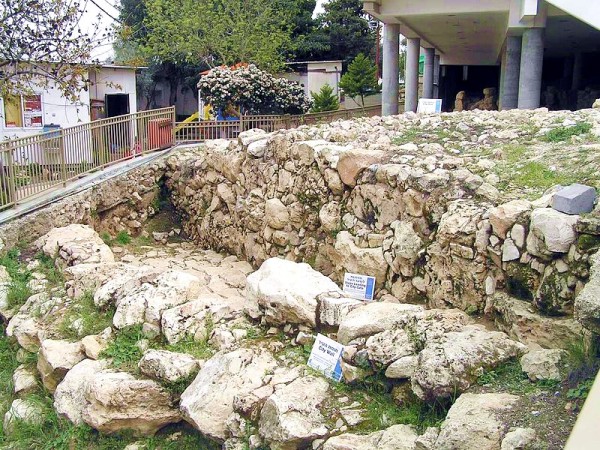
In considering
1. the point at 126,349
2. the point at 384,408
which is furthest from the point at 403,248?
the point at 126,349

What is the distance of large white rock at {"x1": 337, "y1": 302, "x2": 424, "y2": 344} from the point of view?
5.37 m

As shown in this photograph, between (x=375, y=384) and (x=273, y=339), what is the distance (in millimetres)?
1332

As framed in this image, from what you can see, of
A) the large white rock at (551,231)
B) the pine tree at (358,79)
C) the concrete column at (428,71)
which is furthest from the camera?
the pine tree at (358,79)

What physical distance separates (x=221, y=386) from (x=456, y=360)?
2.03 metres

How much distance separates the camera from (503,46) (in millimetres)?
20453

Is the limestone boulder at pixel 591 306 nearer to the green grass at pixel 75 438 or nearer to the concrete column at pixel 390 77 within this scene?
the green grass at pixel 75 438

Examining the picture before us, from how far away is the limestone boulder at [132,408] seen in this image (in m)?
5.90

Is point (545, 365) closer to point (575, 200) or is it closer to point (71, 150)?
point (575, 200)

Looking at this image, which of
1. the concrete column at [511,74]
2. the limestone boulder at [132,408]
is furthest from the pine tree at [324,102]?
the limestone boulder at [132,408]

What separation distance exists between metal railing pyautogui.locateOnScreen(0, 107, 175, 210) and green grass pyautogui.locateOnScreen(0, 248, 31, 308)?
91 cm

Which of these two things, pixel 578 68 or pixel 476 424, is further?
pixel 578 68

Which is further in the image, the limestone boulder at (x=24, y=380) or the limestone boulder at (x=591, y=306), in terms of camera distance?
the limestone boulder at (x=24, y=380)

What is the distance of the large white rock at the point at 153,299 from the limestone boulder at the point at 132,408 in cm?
99

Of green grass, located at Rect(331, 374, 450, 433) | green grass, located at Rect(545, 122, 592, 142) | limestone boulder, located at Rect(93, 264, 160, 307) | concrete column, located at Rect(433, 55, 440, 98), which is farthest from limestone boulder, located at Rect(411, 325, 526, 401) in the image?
concrete column, located at Rect(433, 55, 440, 98)
